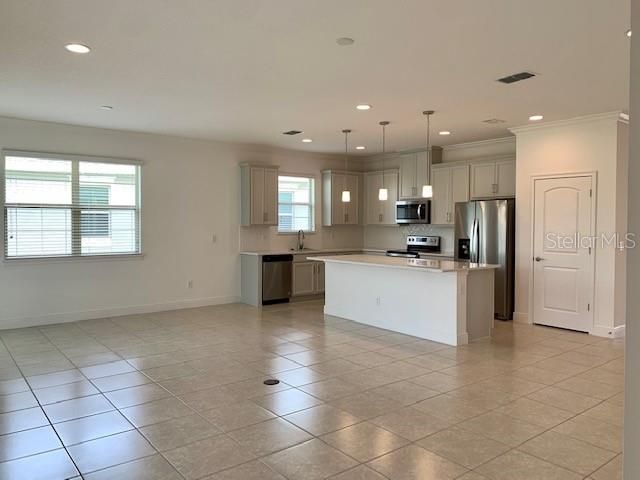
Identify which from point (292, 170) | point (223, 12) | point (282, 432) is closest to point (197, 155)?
point (292, 170)

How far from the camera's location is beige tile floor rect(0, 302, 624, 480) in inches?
109

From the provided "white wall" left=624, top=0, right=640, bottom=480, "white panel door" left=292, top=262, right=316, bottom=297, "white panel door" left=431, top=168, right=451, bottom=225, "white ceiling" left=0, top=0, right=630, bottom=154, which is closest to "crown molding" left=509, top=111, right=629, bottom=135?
"white ceiling" left=0, top=0, right=630, bottom=154

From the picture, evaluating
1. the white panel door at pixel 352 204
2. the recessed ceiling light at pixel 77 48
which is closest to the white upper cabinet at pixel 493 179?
the white panel door at pixel 352 204

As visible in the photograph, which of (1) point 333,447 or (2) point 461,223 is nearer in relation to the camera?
(1) point 333,447

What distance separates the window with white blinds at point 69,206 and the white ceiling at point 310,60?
74cm

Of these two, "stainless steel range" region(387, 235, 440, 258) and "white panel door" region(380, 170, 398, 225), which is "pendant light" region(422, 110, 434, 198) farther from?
"stainless steel range" region(387, 235, 440, 258)

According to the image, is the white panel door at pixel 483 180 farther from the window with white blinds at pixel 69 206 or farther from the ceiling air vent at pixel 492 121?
the window with white blinds at pixel 69 206

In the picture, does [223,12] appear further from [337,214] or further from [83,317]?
[337,214]

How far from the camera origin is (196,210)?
7.86m

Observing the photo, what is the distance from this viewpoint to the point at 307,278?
8.58m

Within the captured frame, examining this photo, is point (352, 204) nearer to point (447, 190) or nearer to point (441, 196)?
point (441, 196)

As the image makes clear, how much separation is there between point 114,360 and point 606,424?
4.33 m

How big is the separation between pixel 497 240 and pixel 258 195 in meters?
3.93

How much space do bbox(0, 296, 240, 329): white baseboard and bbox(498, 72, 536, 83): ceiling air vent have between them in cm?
565
